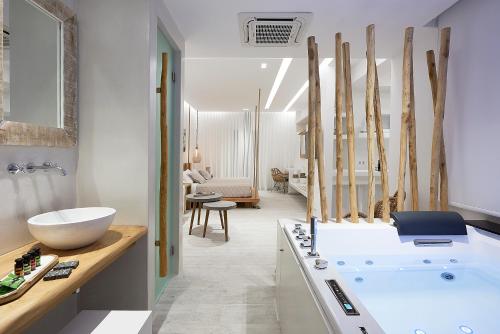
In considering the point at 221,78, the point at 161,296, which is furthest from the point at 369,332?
the point at 221,78

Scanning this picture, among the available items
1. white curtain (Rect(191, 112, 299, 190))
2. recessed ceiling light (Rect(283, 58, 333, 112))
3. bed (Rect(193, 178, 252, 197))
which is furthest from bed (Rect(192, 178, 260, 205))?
white curtain (Rect(191, 112, 299, 190))

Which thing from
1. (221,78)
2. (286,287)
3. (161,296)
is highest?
(221,78)

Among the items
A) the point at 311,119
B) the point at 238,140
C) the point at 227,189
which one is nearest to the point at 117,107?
the point at 311,119

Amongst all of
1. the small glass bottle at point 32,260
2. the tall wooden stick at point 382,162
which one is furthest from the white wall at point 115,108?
the tall wooden stick at point 382,162

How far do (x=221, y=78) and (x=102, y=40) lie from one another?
11.2 ft

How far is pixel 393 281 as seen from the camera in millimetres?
1858

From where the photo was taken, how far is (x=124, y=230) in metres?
1.70

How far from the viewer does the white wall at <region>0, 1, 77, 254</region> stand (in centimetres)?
126

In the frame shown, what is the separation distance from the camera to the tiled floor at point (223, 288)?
2.02 meters

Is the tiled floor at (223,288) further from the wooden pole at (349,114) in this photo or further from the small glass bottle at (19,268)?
the small glass bottle at (19,268)

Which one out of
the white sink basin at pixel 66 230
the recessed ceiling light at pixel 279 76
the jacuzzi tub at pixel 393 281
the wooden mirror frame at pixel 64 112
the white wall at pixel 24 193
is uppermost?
the recessed ceiling light at pixel 279 76

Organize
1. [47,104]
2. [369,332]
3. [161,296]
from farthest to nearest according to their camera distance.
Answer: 1. [161,296]
2. [47,104]
3. [369,332]

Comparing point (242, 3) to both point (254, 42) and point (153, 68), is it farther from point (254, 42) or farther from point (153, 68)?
point (153, 68)

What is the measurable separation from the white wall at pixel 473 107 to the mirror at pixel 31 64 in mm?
2743
